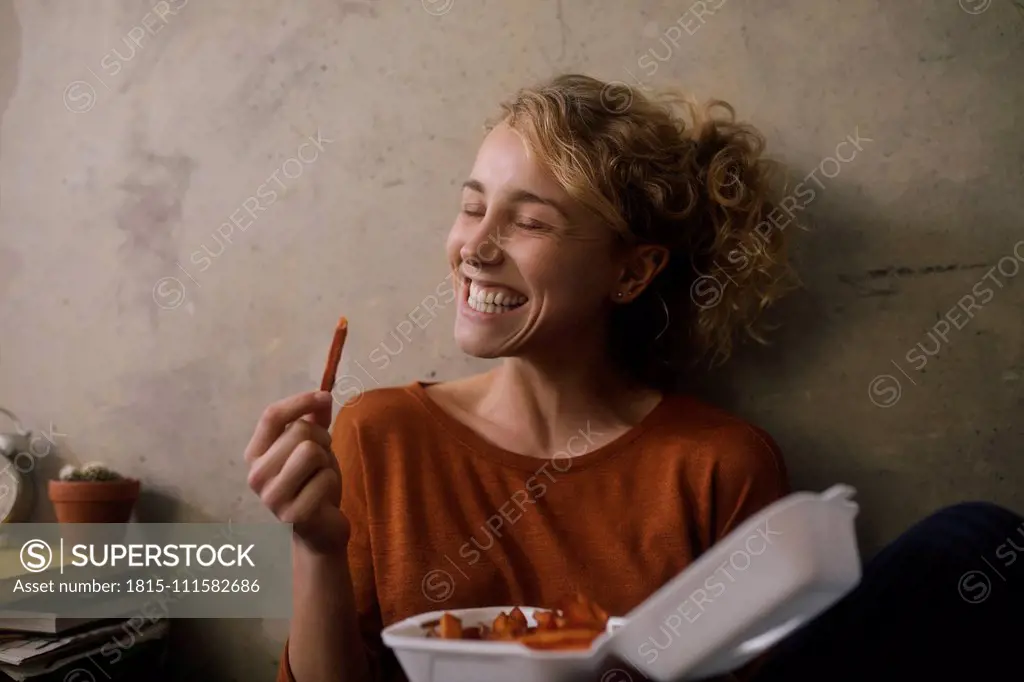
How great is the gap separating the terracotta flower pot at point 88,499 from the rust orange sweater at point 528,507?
0.37 meters

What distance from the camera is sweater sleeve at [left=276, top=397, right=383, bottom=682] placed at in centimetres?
94

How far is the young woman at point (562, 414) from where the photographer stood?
94cm

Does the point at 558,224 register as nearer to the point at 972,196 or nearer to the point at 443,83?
the point at 443,83

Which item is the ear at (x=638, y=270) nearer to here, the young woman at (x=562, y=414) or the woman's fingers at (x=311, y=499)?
the young woman at (x=562, y=414)

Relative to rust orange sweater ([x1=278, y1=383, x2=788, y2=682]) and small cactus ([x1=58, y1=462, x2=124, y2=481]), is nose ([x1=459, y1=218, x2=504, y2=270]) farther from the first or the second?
small cactus ([x1=58, y1=462, x2=124, y2=481])

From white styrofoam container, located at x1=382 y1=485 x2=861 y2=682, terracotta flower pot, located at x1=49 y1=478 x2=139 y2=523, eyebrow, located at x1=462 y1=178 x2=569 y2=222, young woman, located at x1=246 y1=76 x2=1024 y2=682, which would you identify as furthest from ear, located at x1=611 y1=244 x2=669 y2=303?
terracotta flower pot, located at x1=49 y1=478 x2=139 y2=523

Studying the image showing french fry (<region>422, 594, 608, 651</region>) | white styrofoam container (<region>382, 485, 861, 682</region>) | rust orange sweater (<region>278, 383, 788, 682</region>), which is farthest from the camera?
rust orange sweater (<region>278, 383, 788, 682</region>)

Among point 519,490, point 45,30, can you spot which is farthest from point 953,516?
point 45,30

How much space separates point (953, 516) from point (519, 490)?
465mm

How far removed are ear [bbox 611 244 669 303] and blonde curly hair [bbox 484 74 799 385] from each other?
0.05 feet

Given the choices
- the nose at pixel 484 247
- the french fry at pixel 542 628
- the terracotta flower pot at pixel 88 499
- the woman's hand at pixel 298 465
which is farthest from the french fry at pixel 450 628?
the terracotta flower pot at pixel 88 499

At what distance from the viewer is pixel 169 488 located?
1.26 metres

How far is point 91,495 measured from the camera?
1140mm

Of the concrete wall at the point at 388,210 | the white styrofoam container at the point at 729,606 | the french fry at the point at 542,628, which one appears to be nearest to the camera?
the white styrofoam container at the point at 729,606
